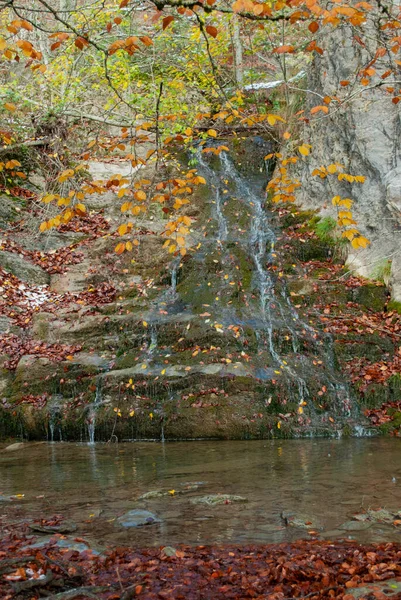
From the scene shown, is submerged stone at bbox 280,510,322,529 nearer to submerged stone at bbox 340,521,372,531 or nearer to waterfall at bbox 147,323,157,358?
submerged stone at bbox 340,521,372,531

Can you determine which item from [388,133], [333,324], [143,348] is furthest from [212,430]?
[388,133]

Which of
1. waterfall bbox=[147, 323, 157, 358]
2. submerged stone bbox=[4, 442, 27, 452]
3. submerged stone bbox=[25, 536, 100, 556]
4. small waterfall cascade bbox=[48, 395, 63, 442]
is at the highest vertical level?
waterfall bbox=[147, 323, 157, 358]

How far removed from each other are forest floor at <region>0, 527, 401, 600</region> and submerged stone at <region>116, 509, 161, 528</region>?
0.68m

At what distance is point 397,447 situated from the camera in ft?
22.9

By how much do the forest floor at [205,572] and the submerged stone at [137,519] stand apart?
0.68 metres

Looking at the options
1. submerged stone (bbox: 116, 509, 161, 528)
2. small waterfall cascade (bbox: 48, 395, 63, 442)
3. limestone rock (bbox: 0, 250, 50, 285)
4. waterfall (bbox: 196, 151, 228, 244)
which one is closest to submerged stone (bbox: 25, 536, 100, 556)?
submerged stone (bbox: 116, 509, 161, 528)

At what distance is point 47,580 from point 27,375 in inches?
252

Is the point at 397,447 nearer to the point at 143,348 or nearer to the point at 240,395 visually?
the point at 240,395

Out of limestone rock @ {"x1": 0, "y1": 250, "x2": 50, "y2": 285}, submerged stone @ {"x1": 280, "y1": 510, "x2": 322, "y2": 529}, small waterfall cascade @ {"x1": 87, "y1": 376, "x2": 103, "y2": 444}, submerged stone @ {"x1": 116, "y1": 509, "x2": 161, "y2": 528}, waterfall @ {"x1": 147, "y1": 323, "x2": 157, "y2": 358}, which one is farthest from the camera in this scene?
limestone rock @ {"x1": 0, "y1": 250, "x2": 50, "y2": 285}

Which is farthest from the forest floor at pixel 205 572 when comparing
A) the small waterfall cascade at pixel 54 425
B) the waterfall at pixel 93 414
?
the small waterfall cascade at pixel 54 425

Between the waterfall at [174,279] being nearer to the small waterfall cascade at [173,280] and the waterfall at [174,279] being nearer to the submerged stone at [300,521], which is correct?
the small waterfall cascade at [173,280]

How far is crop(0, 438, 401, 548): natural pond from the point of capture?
3984mm

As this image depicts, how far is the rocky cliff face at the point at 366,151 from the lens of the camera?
10.5 metres

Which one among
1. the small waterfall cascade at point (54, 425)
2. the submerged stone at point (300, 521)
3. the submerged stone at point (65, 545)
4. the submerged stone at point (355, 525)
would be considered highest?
the small waterfall cascade at point (54, 425)
